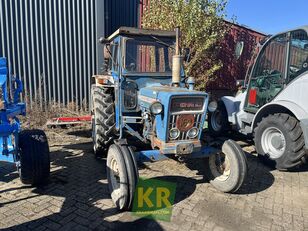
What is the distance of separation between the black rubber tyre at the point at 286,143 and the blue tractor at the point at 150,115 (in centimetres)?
129

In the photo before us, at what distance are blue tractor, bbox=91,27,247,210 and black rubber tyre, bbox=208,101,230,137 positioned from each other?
2073mm

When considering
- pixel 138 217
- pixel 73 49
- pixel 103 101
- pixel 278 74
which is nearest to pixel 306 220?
pixel 138 217

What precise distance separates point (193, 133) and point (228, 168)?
72 centimetres

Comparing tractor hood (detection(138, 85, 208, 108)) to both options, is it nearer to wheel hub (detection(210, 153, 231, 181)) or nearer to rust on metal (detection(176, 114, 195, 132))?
rust on metal (detection(176, 114, 195, 132))

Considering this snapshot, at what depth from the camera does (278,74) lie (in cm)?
570

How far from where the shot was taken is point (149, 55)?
524 centimetres

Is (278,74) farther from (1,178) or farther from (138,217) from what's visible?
(1,178)

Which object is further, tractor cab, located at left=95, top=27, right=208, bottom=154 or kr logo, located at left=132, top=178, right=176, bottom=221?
tractor cab, located at left=95, top=27, right=208, bottom=154

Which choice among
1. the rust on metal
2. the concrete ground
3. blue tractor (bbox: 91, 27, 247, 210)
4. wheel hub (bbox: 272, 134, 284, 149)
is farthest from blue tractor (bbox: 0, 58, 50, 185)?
wheel hub (bbox: 272, 134, 284, 149)

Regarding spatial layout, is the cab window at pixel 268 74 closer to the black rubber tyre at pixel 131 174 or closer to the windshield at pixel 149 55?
the windshield at pixel 149 55

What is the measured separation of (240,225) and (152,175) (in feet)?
5.54

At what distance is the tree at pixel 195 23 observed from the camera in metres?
8.13

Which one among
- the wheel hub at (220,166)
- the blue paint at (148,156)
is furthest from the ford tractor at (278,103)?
the blue paint at (148,156)

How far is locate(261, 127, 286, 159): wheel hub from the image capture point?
518cm
